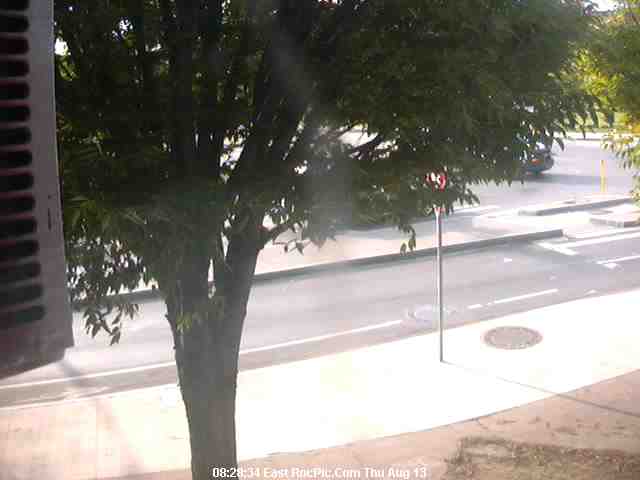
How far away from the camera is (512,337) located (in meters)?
9.95

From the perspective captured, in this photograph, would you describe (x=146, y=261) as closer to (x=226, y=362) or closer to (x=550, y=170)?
(x=226, y=362)

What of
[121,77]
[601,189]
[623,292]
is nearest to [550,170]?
[601,189]

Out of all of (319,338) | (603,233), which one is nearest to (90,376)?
(319,338)

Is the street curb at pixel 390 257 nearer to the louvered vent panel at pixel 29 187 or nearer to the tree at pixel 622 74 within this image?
the tree at pixel 622 74

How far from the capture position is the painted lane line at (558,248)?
14.7 metres

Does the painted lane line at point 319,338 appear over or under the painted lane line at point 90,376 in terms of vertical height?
over

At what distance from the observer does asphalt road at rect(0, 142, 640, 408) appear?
9.45m

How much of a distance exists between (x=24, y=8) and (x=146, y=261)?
7.37 feet

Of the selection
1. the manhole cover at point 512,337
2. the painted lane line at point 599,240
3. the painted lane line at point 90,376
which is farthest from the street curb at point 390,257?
the manhole cover at point 512,337

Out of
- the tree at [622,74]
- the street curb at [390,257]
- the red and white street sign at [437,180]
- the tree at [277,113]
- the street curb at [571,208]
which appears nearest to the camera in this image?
the tree at [277,113]

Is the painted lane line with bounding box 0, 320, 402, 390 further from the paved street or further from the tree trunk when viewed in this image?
the paved street

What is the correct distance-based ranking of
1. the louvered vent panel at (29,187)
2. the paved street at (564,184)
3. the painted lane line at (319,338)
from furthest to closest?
the paved street at (564,184) → the painted lane line at (319,338) → the louvered vent panel at (29,187)

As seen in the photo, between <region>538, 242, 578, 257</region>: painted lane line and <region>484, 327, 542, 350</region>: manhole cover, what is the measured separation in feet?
16.2

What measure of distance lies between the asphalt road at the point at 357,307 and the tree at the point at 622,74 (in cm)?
433
